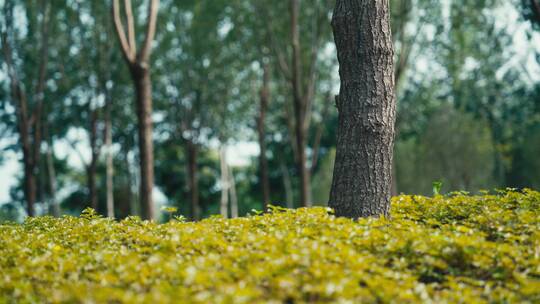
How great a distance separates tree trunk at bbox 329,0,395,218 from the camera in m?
6.28

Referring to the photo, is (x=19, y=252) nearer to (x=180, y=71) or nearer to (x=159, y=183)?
(x=180, y=71)

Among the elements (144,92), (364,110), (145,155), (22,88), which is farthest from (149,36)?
(22,88)

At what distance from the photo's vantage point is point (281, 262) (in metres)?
3.90

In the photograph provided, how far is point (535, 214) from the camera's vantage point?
552cm

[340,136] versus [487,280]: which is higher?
[340,136]

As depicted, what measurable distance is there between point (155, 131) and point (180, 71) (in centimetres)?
625

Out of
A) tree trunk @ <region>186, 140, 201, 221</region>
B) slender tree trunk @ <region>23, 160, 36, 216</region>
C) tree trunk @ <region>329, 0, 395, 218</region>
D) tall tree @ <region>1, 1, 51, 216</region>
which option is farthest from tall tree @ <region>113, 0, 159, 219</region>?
tree trunk @ <region>186, 140, 201, 221</region>

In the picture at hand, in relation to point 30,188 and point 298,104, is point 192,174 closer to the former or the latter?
point 30,188

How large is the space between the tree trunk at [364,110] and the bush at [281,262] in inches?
26.0

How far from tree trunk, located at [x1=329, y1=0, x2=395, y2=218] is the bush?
66cm

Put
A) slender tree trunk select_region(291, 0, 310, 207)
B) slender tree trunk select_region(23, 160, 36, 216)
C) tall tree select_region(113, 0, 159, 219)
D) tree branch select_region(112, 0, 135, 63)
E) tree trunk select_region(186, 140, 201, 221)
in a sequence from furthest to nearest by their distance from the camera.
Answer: tree trunk select_region(186, 140, 201, 221), slender tree trunk select_region(23, 160, 36, 216), slender tree trunk select_region(291, 0, 310, 207), tall tree select_region(113, 0, 159, 219), tree branch select_region(112, 0, 135, 63)

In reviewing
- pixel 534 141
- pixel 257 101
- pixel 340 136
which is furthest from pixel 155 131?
pixel 340 136

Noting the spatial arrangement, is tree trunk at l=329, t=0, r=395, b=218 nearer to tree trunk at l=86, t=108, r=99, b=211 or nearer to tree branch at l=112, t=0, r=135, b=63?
tree branch at l=112, t=0, r=135, b=63

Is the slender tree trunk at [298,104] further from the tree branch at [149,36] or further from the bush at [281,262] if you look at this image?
the bush at [281,262]
